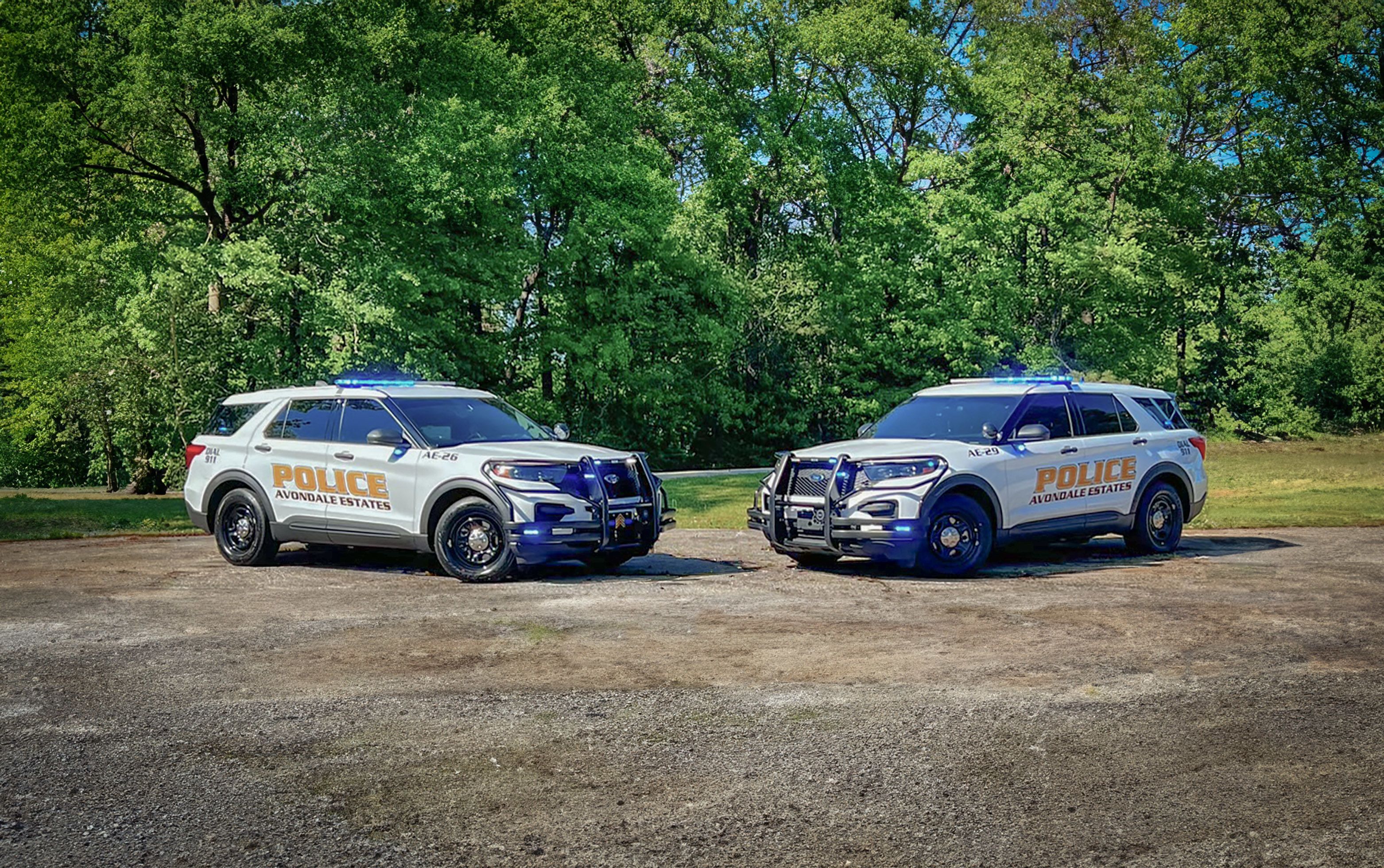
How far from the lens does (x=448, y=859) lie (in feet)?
14.6

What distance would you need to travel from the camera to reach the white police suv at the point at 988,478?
1175 centimetres

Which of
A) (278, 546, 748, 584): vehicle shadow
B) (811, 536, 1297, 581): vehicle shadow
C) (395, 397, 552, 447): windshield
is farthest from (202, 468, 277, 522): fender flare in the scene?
(811, 536, 1297, 581): vehicle shadow

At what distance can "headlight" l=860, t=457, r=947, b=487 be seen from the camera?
38.4ft

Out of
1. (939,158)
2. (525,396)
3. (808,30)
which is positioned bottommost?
(525,396)

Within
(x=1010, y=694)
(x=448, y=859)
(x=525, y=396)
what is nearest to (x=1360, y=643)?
(x=1010, y=694)

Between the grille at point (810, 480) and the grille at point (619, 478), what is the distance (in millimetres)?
1499

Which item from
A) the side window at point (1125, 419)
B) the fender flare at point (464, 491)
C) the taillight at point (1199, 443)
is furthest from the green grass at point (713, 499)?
the fender flare at point (464, 491)

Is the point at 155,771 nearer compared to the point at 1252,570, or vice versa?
the point at 155,771

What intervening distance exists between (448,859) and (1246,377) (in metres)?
45.7

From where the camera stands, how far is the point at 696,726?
20.5 feet

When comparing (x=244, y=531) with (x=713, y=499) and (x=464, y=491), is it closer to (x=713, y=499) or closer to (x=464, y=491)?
(x=464, y=491)

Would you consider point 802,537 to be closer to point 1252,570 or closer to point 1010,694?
point 1252,570

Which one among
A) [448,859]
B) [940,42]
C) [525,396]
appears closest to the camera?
[448,859]

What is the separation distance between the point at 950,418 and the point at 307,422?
6603mm
